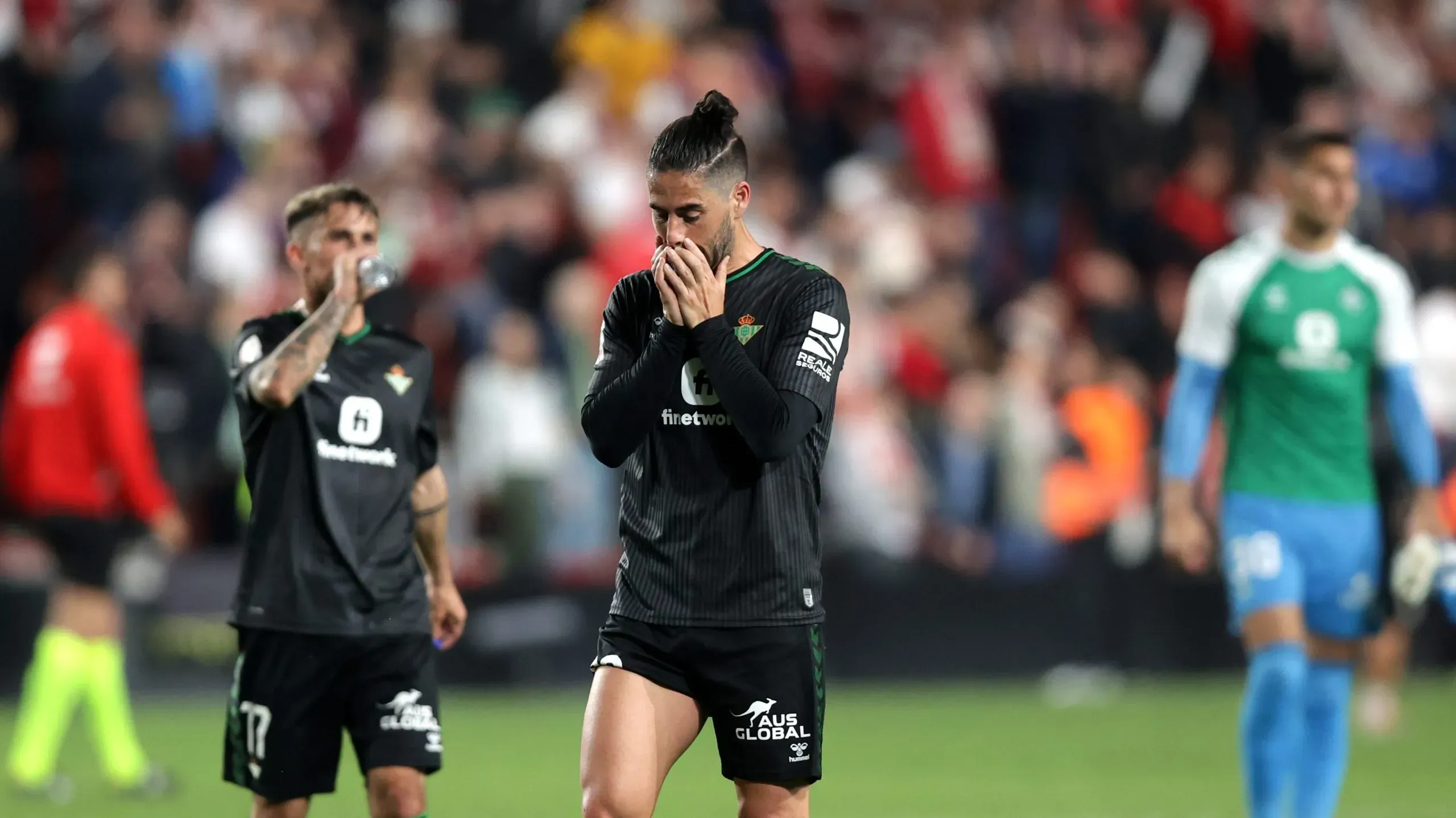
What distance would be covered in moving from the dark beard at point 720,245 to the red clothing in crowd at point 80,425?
230 inches

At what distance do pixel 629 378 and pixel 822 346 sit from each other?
1.61 feet

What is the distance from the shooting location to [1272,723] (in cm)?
745

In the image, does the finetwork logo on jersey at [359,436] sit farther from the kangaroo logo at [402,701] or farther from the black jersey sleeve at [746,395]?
the black jersey sleeve at [746,395]

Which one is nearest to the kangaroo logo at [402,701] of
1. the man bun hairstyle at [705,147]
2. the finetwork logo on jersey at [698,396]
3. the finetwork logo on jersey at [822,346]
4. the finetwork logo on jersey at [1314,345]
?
the finetwork logo on jersey at [698,396]

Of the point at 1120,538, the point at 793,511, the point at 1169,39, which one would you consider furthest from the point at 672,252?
the point at 1169,39

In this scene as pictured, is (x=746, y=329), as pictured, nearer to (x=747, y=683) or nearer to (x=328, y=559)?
(x=747, y=683)

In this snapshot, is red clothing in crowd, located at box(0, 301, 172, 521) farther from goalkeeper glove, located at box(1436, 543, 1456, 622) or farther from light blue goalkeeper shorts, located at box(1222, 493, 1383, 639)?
goalkeeper glove, located at box(1436, 543, 1456, 622)

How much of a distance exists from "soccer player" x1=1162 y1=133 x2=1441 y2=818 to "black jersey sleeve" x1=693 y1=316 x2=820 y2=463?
9.80 feet

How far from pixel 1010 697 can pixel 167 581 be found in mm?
5566

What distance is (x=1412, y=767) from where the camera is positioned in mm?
10805

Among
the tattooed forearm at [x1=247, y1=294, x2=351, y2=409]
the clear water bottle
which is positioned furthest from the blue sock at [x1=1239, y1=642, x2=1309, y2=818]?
the tattooed forearm at [x1=247, y1=294, x2=351, y2=409]

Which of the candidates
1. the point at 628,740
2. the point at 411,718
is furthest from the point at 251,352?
the point at 628,740

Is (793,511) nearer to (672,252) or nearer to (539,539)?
(672,252)

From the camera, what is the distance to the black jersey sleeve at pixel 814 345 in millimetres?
5184
